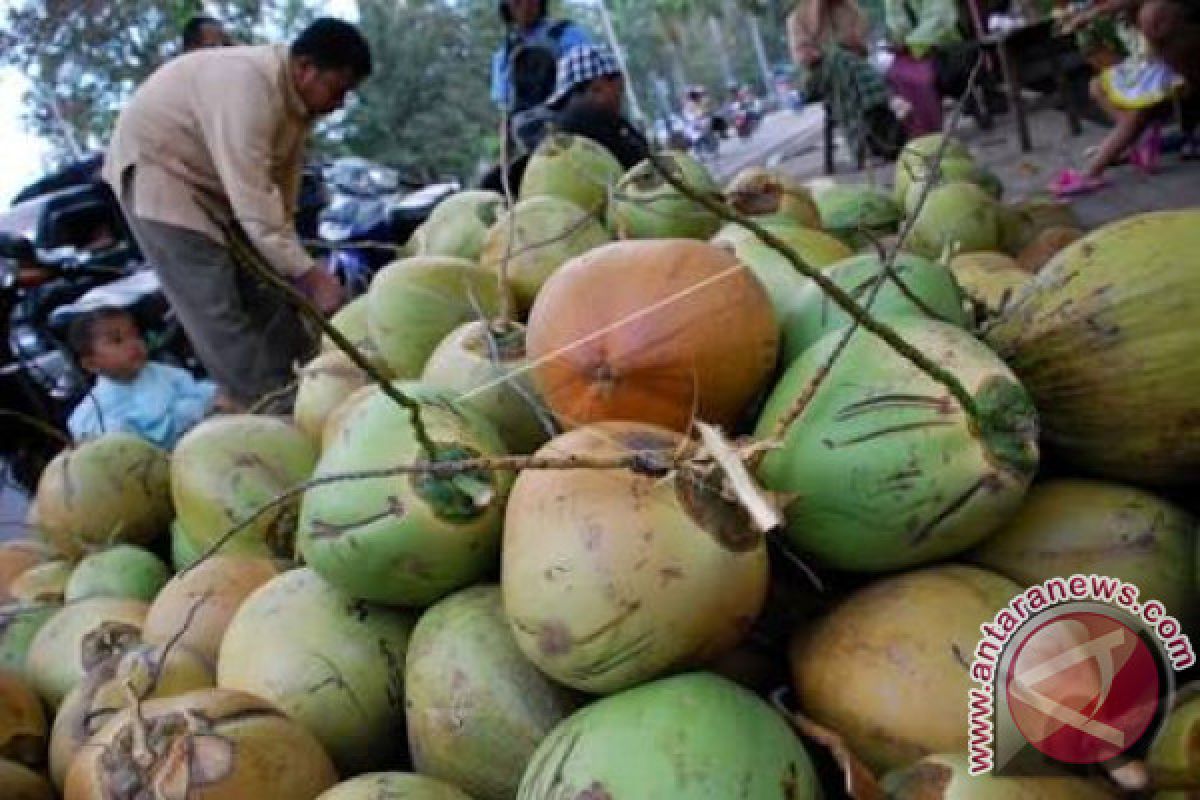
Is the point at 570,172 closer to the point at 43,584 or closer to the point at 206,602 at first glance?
the point at 206,602

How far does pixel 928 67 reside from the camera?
850 cm

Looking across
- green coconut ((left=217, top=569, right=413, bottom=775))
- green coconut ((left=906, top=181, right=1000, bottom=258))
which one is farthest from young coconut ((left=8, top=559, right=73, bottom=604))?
green coconut ((left=906, top=181, right=1000, bottom=258))

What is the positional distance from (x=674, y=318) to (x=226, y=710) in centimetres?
69

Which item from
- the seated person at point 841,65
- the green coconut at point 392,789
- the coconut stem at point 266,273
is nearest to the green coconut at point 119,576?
the green coconut at point 392,789

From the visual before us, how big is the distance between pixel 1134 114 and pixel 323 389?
5717 millimetres

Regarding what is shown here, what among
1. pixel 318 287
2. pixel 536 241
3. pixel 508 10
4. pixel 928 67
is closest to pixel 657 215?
pixel 536 241

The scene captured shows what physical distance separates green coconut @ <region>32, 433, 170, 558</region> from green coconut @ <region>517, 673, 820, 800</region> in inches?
62.9

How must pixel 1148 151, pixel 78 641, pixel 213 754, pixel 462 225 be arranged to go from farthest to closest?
pixel 1148 151 < pixel 462 225 < pixel 78 641 < pixel 213 754

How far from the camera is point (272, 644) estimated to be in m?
1.46

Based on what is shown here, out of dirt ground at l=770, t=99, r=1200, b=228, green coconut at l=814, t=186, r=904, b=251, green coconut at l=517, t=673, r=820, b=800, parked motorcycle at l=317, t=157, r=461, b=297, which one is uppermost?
green coconut at l=517, t=673, r=820, b=800

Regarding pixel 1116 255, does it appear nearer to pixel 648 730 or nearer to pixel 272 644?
pixel 648 730

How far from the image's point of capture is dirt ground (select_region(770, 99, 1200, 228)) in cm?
546

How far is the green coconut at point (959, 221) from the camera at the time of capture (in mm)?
2488

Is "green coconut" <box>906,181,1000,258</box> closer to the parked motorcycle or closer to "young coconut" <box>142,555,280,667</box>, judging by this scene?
"young coconut" <box>142,555,280,667</box>
